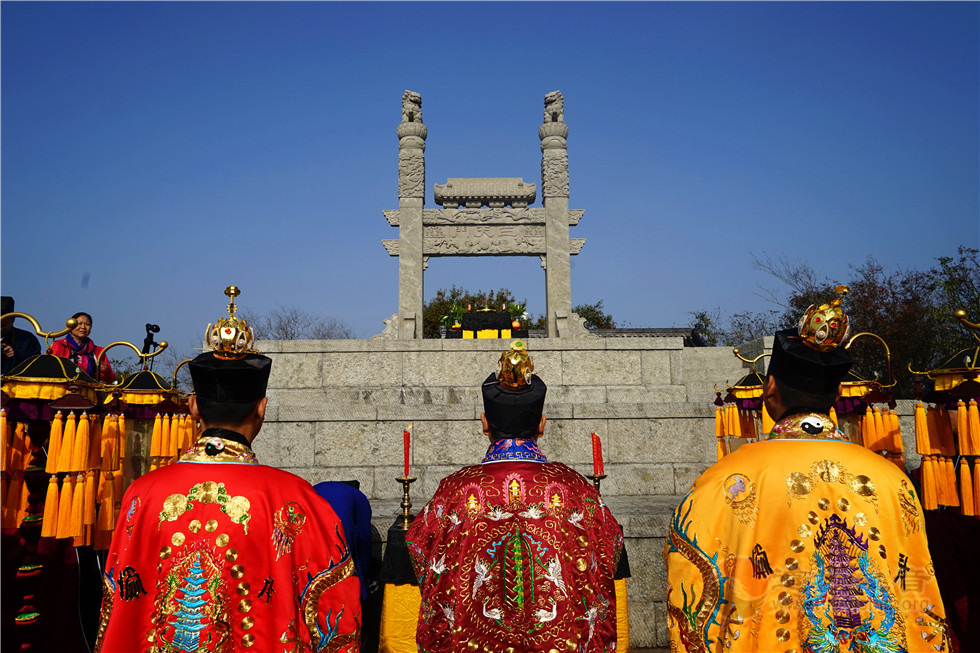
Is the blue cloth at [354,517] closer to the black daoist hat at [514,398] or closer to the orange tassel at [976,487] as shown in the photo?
the black daoist hat at [514,398]

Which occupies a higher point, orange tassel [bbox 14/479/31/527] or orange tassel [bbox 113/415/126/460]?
orange tassel [bbox 113/415/126/460]

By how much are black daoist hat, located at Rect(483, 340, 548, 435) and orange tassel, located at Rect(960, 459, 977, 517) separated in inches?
122

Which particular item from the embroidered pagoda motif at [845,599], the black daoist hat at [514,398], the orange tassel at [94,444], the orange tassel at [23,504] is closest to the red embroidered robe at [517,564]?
the black daoist hat at [514,398]

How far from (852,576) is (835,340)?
86cm

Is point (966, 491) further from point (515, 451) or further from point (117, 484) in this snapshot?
point (117, 484)

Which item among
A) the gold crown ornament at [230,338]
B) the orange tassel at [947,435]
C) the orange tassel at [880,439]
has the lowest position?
the orange tassel at [880,439]

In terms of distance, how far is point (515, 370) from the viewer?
9.91 ft

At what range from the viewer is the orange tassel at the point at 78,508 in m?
4.16

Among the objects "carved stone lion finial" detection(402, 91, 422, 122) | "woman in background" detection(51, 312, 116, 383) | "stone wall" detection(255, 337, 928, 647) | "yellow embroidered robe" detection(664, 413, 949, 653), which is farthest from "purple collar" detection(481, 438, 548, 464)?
"carved stone lion finial" detection(402, 91, 422, 122)

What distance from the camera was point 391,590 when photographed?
4.71 metres

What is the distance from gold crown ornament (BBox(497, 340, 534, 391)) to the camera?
303cm

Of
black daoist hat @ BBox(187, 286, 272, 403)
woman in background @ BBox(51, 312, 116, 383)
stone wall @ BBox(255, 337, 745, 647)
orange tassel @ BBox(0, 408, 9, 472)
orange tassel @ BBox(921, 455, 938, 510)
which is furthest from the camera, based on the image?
stone wall @ BBox(255, 337, 745, 647)

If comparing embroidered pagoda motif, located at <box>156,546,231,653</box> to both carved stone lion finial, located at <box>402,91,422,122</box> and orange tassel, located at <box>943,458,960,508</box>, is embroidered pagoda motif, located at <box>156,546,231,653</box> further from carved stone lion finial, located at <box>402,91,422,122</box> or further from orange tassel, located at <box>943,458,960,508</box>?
carved stone lion finial, located at <box>402,91,422,122</box>

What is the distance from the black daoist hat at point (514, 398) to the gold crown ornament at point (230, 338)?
3.49 ft
